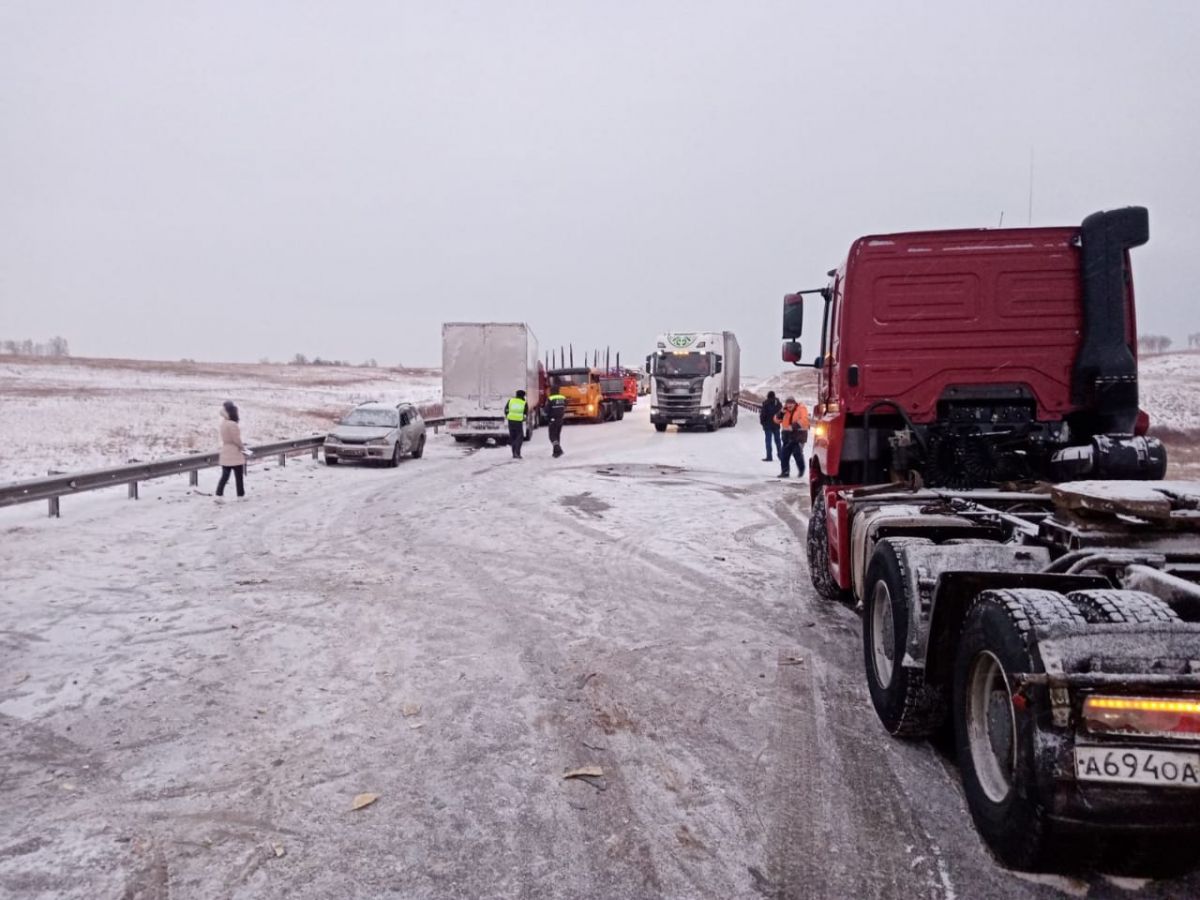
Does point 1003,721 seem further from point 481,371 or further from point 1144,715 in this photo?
point 481,371

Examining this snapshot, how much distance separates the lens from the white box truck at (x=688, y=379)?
29734 millimetres

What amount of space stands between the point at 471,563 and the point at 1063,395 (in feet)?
19.4

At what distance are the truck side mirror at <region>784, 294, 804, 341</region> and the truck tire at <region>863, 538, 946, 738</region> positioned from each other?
135 inches

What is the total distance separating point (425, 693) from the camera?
5.07 m

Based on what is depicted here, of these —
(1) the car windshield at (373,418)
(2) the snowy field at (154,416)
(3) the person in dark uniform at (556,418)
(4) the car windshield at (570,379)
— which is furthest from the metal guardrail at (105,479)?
(4) the car windshield at (570,379)

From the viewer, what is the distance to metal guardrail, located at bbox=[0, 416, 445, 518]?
34.2 feet

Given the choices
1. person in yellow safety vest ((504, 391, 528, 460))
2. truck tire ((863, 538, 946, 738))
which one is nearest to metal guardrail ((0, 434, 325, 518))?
person in yellow safety vest ((504, 391, 528, 460))

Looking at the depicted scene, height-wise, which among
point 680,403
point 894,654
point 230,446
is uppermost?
point 680,403

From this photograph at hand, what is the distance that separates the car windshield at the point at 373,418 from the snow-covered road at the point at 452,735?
10.0 meters

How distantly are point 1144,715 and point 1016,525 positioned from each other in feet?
6.75

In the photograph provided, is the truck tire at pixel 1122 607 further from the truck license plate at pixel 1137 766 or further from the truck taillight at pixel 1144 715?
the truck license plate at pixel 1137 766

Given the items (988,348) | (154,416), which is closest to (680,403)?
(154,416)

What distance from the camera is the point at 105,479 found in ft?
40.0

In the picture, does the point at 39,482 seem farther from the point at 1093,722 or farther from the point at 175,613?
the point at 1093,722
